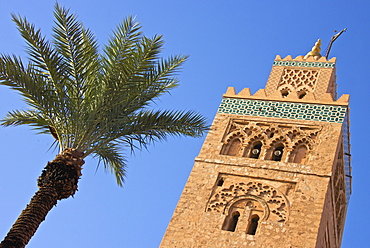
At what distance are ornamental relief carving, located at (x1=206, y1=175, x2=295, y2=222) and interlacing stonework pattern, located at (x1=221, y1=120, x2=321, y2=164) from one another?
35.4 inches

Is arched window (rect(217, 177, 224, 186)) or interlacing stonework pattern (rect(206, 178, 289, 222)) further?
arched window (rect(217, 177, 224, 186))

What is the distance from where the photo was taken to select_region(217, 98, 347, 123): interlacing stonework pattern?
1553 centimetres

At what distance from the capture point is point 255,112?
16031 mm

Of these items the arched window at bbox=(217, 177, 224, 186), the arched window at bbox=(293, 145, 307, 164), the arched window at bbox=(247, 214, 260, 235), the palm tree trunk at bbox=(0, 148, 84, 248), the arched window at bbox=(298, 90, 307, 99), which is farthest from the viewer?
the arched window at bbox=(298, 90, 307, 99)

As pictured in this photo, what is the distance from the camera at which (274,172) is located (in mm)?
14469

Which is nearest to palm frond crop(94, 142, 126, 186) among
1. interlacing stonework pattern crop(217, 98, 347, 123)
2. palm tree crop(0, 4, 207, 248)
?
palm tree crop(0, 4, 207, 248)

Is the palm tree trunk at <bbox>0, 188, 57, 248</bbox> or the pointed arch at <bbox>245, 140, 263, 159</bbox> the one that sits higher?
the pointed arch at <bbox>245, 140, 263, 159</bbox>

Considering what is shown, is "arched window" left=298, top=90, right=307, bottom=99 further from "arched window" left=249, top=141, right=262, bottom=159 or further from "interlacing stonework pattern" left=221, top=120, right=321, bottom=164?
"arched window" left=249, top=141, right=262, bottom=159

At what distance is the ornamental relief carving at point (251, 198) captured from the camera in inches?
538

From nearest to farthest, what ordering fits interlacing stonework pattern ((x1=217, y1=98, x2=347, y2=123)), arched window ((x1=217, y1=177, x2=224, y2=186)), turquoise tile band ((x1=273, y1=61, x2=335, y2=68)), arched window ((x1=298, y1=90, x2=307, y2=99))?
arched window ((x1=217, y1=177, x2=224, y2=186)) → interlacing stonework pattern ((x1=217, y1=98, x2=347, y2=123)) → arched window ((x1=298, y1=90, x2=307, y2=99)) → turquoise tile band ((x1=273, y1=61, x2=335, y2=68))

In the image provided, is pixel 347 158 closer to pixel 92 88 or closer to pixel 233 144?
pixel 233 144

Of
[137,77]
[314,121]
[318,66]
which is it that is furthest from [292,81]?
[137,77]

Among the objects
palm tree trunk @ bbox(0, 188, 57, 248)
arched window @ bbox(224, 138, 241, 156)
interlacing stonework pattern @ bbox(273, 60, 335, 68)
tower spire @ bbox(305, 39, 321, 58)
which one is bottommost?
palm tree trunk @ bbox(0, 188, 57, 248)

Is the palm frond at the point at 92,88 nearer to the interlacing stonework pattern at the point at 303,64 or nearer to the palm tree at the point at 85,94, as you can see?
the palm tree at the point at 85,94
